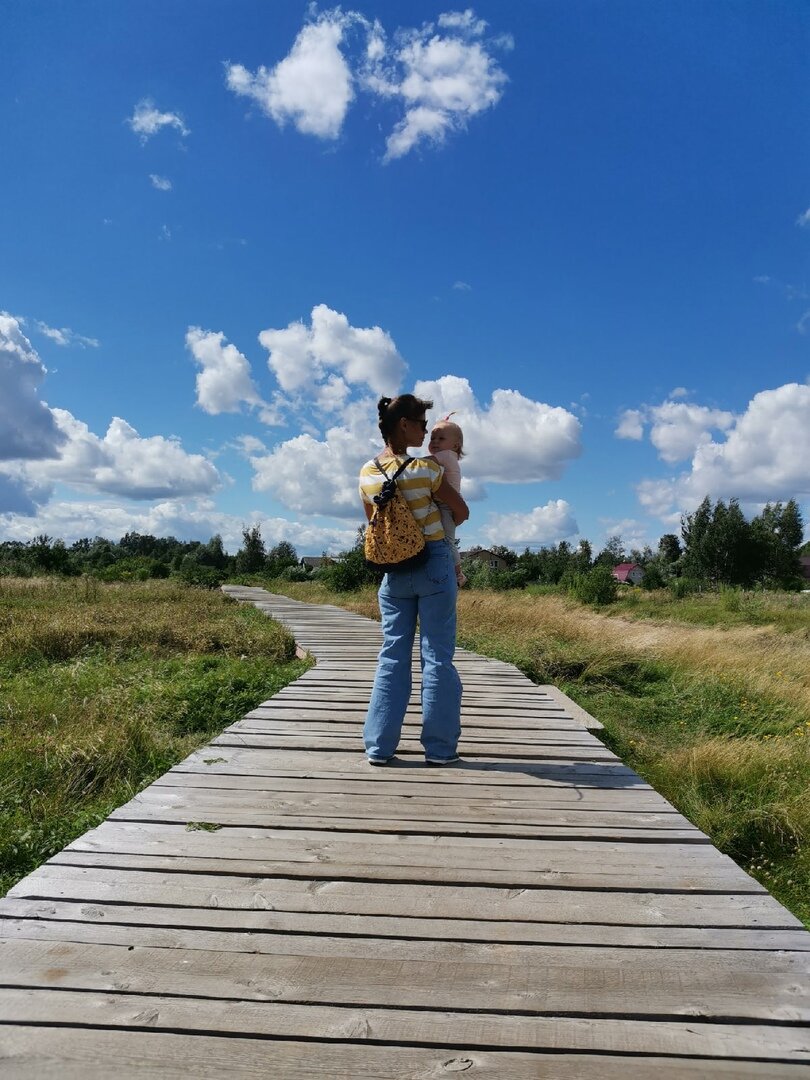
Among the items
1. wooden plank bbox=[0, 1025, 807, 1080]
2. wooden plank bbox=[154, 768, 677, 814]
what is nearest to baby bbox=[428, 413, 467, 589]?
wooden plank bbox=[154, 768, 677, 814]

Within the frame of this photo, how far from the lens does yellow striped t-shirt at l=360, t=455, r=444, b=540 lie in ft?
11.6

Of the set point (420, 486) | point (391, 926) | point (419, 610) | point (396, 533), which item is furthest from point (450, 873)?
point (420, 486)

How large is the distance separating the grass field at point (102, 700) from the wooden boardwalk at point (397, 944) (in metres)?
1.12

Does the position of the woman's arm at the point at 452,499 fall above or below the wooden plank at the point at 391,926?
above

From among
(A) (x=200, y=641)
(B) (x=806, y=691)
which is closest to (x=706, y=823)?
(B) (x=806, y=691)

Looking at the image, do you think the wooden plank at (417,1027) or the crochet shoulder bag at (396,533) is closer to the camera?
the wooden plank at (417,1027)

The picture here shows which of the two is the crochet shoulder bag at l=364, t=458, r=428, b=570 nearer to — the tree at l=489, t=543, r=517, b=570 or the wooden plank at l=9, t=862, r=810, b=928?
the wooden plank at l=9, t=862, r=810, b=928

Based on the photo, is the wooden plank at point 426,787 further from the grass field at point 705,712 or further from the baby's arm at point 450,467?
the baby's arm at point 450,467

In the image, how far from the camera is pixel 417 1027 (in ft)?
5.16

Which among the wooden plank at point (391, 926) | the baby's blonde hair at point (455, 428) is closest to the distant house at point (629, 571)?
the baby's blonde hair at point (455, 428)

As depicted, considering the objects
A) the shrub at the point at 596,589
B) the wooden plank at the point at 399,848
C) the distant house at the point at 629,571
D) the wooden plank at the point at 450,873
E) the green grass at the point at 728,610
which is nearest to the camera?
the wooden plank at the point at 450,873

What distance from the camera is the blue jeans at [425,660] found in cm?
359

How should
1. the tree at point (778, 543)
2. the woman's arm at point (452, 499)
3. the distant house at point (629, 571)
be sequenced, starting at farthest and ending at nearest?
the distant house at point (629, 571) → the tree at point (778, 543) → the woman's arm at point (452, 499)

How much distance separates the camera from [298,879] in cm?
230
